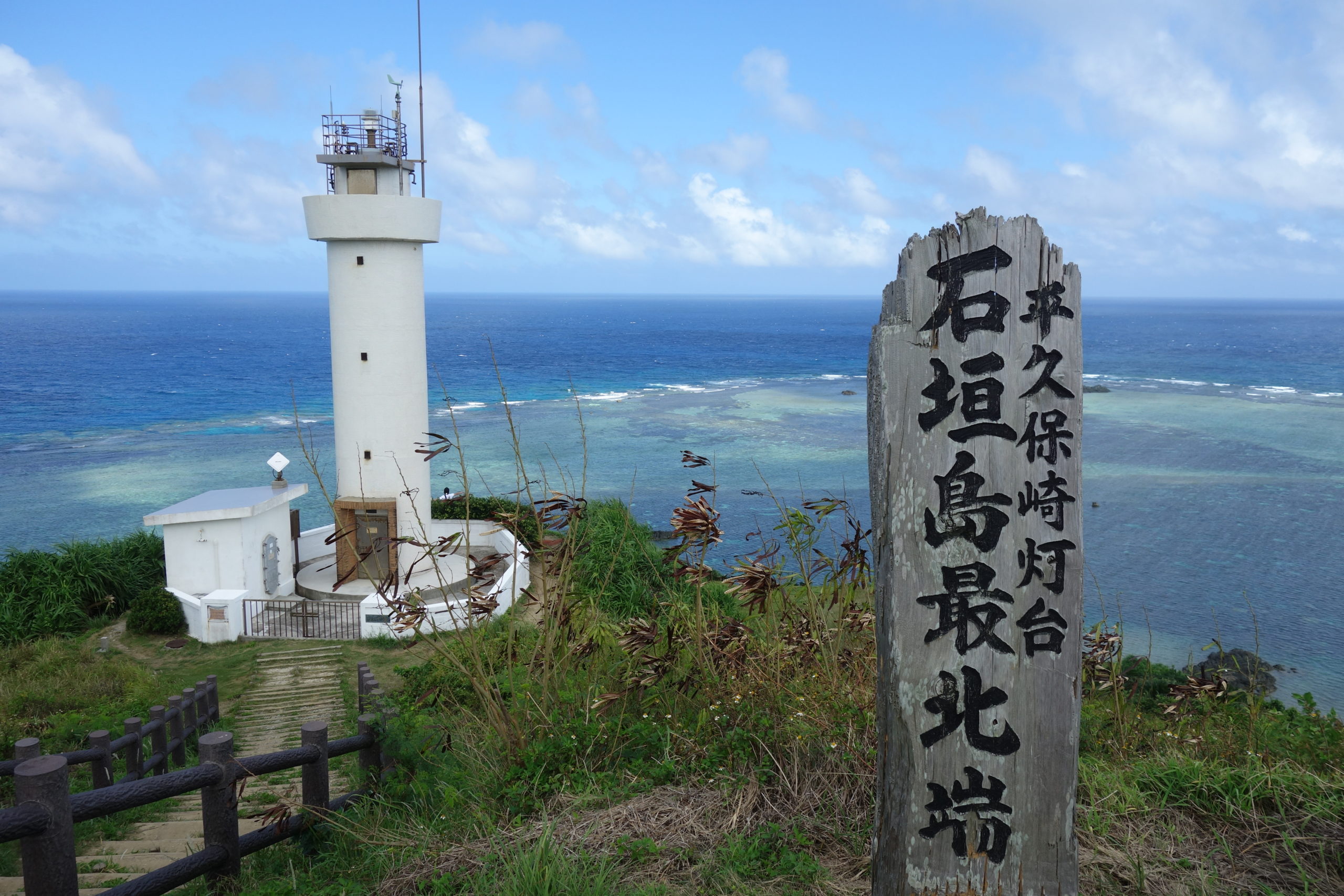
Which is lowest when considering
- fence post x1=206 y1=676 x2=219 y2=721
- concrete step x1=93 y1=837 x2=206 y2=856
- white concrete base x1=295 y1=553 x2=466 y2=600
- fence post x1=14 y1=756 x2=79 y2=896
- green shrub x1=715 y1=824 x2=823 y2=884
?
white concrete base x1=295 y1=553 x2=466 y2=600

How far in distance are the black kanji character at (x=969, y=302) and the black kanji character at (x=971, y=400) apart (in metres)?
→ 0.09

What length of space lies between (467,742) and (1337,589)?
699 inches

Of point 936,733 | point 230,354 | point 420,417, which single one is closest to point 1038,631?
point 936,733

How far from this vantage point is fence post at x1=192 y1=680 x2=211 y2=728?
24.6ft

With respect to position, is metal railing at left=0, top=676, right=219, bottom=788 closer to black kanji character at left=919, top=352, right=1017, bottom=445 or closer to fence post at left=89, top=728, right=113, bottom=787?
fence post at left=89, top=728, right=113, bottom=787

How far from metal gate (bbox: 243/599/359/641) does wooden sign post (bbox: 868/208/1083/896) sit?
32.1 ft

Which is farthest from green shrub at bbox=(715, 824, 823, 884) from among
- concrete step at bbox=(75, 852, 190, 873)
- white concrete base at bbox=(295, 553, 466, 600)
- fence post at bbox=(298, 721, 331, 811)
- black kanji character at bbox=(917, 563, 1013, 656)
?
white concrete base at bbox=(295, 553, 466, 600)

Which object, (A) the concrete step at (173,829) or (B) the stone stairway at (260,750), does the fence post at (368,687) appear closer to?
(B) the stone stairway at (260,750)

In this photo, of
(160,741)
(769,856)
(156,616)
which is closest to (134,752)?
(160,741)

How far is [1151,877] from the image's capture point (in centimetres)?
296

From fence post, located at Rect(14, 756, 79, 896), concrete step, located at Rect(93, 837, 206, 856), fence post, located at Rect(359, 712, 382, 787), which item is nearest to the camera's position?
fence post, located at Rect(14, 756, 79, 896)

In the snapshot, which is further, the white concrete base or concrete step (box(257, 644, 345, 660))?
the white concrete base

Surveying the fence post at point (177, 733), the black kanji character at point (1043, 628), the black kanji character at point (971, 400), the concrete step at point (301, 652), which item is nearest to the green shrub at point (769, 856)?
the black kanji character at point (1043, 628)

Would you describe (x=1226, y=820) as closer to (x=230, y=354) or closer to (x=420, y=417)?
(x=420, y=417)
